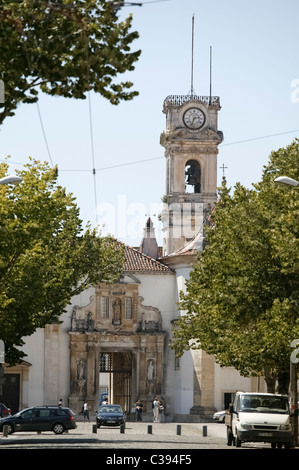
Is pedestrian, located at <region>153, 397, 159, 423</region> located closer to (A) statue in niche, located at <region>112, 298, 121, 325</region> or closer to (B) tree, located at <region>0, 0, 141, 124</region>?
(A) statue in niche, located at <region>112, 298, 121, 325</region>

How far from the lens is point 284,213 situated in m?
42.0

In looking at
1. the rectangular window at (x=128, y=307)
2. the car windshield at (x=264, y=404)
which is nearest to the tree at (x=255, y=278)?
the car windshield at (x=264, y=404)

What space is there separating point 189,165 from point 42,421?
4743 centimetres

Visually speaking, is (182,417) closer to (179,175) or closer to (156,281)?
(156,281)

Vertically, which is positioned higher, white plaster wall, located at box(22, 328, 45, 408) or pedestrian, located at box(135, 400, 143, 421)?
white plaster wall, located at box(22, 328, 45, 408)

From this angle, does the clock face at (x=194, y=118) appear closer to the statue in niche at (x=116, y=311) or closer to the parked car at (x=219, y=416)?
the statue in niche at (x=116, y=311)

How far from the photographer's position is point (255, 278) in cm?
4312

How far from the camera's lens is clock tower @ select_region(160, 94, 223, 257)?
95312mm

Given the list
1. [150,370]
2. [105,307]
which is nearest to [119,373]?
[150,370]

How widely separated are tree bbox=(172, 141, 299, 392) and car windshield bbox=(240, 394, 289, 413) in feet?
7.37

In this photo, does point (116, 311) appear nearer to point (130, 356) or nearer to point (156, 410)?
point (130, 356)

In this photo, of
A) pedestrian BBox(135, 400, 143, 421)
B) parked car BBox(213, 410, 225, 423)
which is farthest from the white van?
parked car BBox(213, 410, 225, 423)
